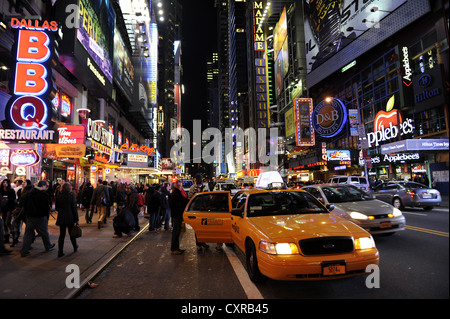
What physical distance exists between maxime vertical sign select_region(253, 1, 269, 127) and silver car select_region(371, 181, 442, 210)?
2272 inches

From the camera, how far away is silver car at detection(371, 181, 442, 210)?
1051 centimetres

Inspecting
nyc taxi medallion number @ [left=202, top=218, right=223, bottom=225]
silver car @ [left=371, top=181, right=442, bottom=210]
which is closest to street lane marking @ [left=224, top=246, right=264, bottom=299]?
nyc taxi medallion number @ [left=202, top=218, right=223, bottom=225]

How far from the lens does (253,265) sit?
4.39 m

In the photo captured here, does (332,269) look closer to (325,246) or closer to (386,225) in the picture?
(325,246)

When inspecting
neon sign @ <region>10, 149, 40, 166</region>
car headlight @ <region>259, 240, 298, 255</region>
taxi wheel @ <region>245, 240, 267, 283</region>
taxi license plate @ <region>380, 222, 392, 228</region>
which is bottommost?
A: taxi wheel @ <region>245, 240, 267, 283</region>

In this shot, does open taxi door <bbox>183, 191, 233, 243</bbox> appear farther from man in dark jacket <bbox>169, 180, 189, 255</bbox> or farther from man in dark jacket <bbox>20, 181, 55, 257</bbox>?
man in dark jacket <bbox>20, 181, 55, 257</bbox>

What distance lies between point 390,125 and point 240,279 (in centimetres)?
2652

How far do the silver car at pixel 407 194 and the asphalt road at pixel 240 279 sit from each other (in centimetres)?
441

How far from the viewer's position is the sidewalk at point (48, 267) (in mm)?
4242

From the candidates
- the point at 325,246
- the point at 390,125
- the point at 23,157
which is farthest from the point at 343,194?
the point at 390,125

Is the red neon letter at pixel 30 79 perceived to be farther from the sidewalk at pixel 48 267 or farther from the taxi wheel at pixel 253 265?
the taxi wheel at pixel 253 265

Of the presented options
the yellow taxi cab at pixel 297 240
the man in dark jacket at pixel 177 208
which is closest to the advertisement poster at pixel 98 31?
the man in dark jacket at pixel 177 208
